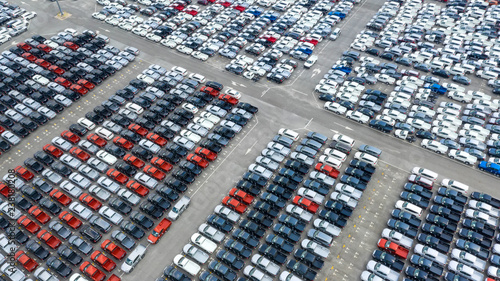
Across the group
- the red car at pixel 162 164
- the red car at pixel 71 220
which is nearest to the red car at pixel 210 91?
the red car at pixel 162 164

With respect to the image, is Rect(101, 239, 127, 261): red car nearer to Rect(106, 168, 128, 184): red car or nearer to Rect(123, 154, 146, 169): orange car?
Rect(106, 168, 128, 184): red car

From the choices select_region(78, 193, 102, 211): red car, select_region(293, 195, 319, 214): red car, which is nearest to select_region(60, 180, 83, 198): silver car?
select_region(78, 193, 102, 211): red car

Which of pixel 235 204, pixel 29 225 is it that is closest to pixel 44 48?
pixel 29 225

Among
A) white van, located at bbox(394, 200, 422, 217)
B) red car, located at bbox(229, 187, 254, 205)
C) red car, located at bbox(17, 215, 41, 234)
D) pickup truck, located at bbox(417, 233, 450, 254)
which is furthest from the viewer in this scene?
red car, located at bbox(229, 187, 254, 205)

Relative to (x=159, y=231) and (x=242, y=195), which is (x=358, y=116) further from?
(x=159, y=231)

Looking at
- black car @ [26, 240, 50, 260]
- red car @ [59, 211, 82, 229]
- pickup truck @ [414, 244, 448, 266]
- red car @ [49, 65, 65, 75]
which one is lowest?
black car @ [26, 240, 50, 260]

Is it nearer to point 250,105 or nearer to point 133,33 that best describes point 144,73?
point 133,33
